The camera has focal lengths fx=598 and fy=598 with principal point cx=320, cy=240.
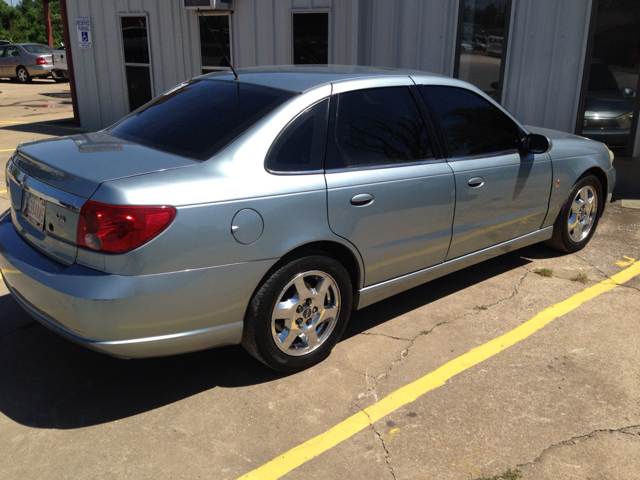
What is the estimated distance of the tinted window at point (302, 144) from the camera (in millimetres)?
3336

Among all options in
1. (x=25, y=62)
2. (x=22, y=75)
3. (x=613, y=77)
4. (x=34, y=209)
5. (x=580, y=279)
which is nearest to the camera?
(x=34, y=209)

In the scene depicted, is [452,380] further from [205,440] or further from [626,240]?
[626,240]

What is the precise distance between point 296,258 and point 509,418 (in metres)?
1.46

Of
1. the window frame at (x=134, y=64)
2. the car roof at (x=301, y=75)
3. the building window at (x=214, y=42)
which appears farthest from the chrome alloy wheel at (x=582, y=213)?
the window frame at (x=134, y=64)

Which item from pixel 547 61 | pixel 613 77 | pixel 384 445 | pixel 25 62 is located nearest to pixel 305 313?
pixel 384 445

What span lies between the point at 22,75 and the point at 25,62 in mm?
656

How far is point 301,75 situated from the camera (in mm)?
3891

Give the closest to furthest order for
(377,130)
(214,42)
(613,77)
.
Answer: (377,130)
(613,77)
(214,42)

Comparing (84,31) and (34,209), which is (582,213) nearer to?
(34,209)

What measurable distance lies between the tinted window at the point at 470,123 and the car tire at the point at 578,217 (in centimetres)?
103

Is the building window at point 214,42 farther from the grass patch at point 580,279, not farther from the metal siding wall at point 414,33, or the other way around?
the grass patch at point 580,279

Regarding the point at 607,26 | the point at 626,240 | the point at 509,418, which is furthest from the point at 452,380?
the point at 607,26

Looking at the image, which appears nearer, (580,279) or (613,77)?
(580,279)

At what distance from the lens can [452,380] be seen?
3613mm
